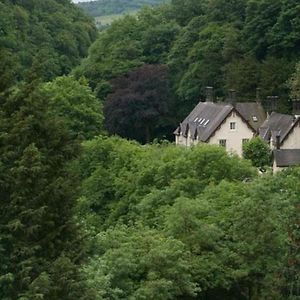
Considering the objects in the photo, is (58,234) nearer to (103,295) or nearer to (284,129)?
(103,295)

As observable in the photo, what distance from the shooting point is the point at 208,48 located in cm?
6744

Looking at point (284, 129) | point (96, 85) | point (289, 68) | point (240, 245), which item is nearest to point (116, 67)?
point (96, 85)

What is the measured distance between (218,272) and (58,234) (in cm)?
1077

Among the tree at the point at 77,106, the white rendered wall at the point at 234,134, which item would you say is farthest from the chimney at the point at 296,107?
the tree at the point at 77,106

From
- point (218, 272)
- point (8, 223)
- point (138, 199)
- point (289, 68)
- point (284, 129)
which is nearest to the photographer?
point (8, 223)

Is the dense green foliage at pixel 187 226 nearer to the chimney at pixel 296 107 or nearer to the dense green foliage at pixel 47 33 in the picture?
the chimney at pixel 296 107

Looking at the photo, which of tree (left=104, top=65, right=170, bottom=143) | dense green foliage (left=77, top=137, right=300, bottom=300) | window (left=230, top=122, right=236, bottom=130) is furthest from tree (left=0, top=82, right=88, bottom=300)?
tree (left=104, top=65, right=170, bottom=143)

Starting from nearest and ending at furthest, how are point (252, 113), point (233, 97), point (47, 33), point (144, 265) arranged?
point (144, 265)
point (233, 97)
point (252, 113)
point (47, 33)

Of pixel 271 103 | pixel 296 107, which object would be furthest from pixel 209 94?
pixel 296 107

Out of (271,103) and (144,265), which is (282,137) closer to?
(271,103)

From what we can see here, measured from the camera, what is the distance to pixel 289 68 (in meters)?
61.5

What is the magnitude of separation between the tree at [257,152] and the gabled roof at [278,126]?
2312 millimetres

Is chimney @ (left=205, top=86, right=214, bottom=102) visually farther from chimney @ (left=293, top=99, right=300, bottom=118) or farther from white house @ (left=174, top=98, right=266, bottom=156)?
chimney @ (left=293, top=99, right=300, bottom=118)

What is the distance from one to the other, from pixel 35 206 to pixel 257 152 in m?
33.6
